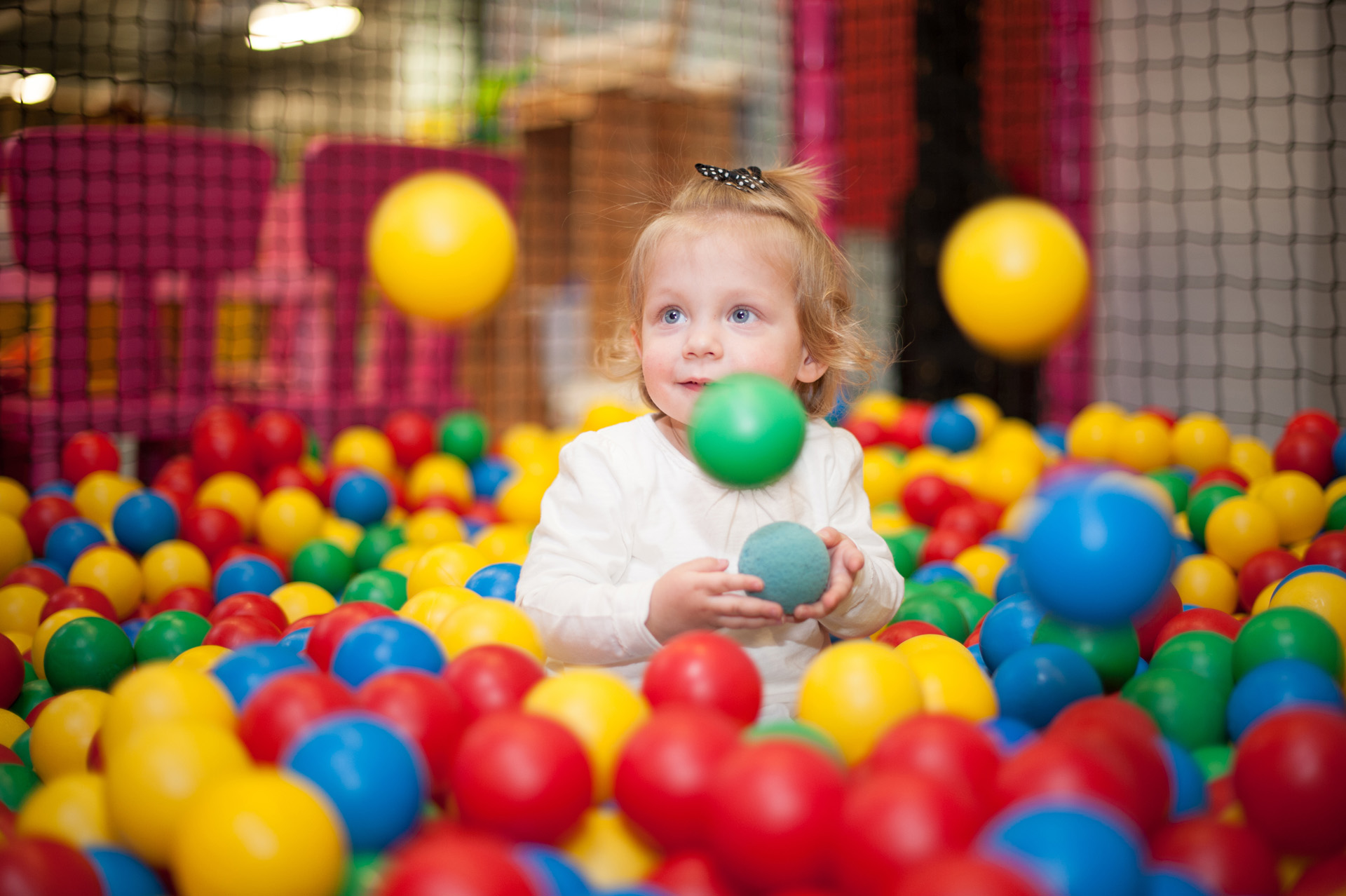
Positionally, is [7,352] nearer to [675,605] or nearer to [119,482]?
[119,482]

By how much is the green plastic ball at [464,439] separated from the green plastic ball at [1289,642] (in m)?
1.63

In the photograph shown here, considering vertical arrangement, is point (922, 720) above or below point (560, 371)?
below

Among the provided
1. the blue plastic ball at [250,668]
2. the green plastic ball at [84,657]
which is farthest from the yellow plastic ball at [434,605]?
the green plastic ball at [84,657]

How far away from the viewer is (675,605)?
1.02 m

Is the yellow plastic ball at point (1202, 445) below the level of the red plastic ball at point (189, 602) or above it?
above

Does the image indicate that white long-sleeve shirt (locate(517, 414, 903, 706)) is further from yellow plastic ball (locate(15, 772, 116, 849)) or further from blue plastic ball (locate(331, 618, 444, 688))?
yellow plastic ball (locate(15, 772, 116, 849))

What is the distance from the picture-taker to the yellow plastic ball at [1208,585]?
1476mm

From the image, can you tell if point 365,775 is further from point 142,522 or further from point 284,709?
point 142,522

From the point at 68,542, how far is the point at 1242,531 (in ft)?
5.93

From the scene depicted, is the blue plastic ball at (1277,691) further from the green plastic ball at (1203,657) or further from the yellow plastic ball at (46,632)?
the yellow plastic ball at (46,632)

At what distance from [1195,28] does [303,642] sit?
3.32m

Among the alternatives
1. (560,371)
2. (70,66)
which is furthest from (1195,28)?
(70,66)

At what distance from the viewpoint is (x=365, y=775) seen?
696 millimetres

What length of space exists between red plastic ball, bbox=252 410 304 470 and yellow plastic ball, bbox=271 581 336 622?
0.70 meters
